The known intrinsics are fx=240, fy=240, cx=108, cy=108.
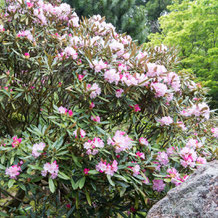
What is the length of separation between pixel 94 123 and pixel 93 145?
0.78 ft

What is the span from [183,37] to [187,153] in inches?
282

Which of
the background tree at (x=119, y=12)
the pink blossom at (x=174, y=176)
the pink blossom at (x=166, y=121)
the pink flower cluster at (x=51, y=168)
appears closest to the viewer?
the pink flower cluster at (x=51, y=168)

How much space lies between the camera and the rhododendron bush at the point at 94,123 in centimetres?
180

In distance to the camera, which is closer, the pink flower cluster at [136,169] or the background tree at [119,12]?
the pink flower cluster at [136,169]

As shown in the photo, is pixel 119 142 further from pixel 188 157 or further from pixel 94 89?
pixel 188 157

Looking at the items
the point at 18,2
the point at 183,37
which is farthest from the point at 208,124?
the point at 183,37

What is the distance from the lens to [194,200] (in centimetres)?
118

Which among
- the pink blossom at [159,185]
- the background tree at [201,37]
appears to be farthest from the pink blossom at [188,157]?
the background tree at [201,37]

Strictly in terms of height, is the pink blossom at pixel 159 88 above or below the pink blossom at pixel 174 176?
above

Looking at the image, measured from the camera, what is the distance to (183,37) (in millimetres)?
8297

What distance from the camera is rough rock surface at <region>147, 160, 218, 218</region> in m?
1.14

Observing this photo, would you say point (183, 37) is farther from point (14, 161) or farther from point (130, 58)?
point (14, 161)

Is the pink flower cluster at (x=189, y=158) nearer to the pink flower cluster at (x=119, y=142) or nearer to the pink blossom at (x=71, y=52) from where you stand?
the pink flower cluster at (x=119, y=142)

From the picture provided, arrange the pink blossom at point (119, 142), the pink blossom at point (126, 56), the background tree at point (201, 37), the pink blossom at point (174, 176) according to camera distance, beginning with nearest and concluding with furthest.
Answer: the pink blossom at point (119, 142), the pink blossom at point (174, 176), the pink blossom at point (126, 56), the background tree at point (201, 37)
